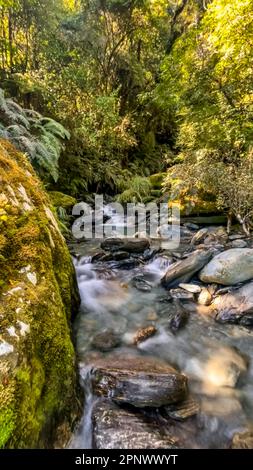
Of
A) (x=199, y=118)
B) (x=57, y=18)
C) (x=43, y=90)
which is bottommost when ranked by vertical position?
(x=199, y=118)

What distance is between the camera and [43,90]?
25.6 ft

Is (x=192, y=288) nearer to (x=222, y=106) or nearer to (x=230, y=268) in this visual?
(x=230, y=268)

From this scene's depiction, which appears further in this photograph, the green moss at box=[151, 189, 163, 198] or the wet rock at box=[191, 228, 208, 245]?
the green moss at box=[151, 189, 163, 198]

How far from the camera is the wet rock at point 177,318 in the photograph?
10.5ft

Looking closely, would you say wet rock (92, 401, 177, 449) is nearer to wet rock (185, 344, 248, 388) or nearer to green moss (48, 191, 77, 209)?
wet rock (185, 344, 248, 388)

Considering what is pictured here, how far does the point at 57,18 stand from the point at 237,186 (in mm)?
8319

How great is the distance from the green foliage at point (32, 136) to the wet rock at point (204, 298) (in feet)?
12.8

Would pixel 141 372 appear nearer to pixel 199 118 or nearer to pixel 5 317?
pixel 5 317

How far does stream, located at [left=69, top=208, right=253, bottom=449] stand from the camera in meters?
1.89

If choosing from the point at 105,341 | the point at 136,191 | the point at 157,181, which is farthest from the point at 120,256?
the point at 157,181

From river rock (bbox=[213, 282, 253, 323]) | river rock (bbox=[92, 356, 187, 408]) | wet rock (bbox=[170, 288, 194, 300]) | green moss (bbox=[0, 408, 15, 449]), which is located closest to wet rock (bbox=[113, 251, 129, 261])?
wet rock (bbox=[170, 288, 194, 300])

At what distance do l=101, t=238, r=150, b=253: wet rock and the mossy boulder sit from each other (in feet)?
8.82

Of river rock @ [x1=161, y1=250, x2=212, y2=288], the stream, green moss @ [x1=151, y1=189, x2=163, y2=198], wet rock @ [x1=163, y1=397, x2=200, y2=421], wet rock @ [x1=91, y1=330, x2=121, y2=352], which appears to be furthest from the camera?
green moss @ [x1=151, y1=189, x2=163, y2=198]

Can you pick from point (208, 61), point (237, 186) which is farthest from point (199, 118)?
point (237, 186)
